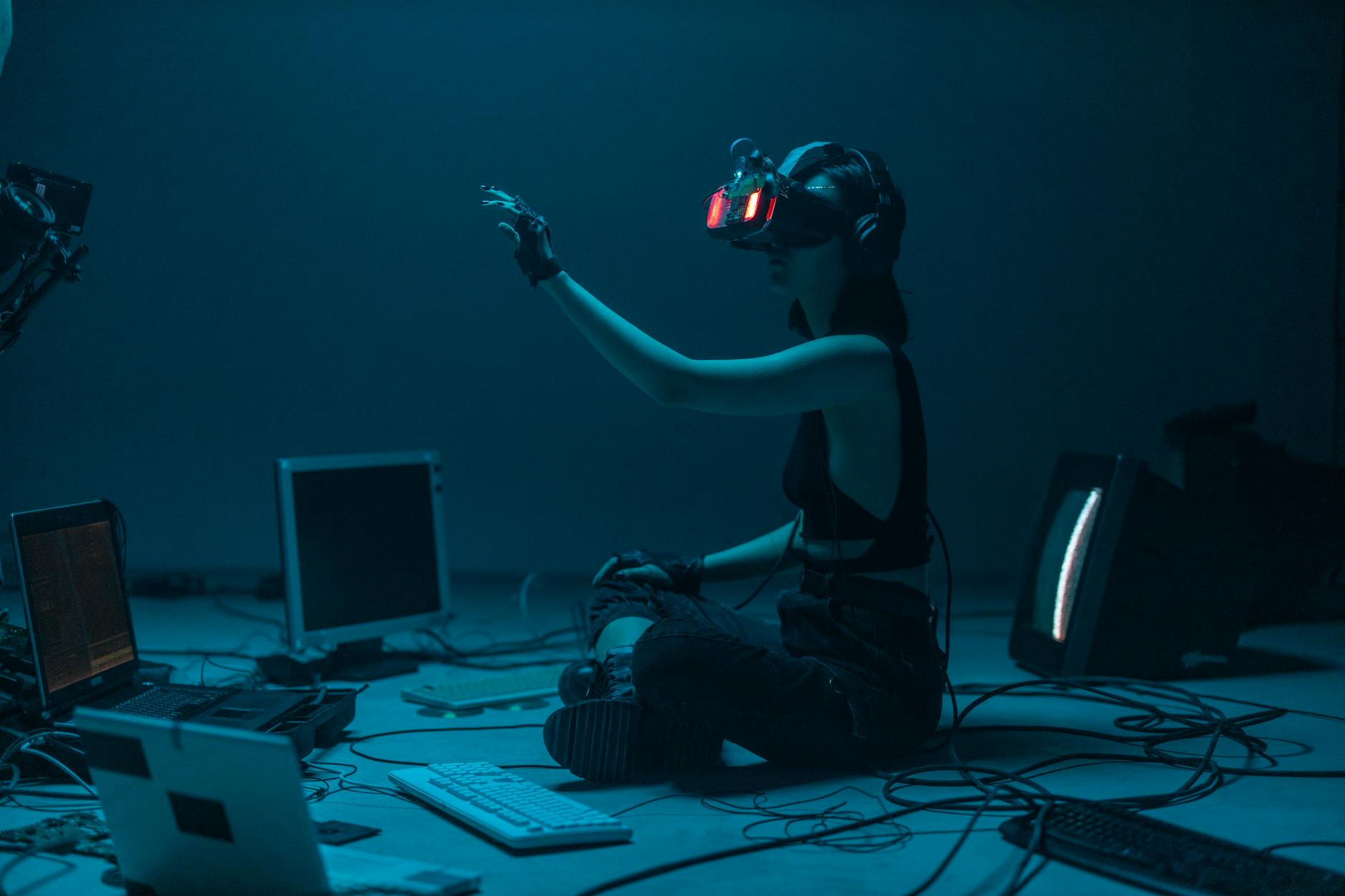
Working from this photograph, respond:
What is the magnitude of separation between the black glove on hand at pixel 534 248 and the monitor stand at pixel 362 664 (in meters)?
1.48

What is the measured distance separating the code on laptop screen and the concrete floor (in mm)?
305

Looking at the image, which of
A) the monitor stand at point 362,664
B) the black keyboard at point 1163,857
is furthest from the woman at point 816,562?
the monitor stand at point 362,664

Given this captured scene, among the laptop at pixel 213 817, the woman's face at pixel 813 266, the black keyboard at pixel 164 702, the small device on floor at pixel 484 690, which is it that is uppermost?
the woman's face at pixel 813 266

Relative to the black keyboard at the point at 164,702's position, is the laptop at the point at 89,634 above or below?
above

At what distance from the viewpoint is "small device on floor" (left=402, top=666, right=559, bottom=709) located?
2.75 m

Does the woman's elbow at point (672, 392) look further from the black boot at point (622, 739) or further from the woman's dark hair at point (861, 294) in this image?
the black boot at point (622, 739)

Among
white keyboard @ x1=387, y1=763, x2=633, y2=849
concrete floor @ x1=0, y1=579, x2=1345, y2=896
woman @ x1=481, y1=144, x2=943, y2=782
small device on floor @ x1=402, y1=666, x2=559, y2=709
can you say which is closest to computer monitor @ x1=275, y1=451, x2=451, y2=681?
concrete floor @ x1=0, y1=579, x2=1345, y2=896

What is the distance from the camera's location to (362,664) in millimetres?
3195

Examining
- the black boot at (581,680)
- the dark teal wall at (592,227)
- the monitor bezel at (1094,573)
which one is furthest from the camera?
the dark teal wall at (592,227)

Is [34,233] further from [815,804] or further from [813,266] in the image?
[815,804]

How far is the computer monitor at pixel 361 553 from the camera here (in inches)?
118

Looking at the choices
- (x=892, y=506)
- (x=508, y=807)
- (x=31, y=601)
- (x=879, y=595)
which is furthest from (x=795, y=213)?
(x=31, y=601)

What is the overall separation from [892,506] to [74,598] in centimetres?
165

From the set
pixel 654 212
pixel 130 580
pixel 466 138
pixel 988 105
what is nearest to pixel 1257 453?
pixel 988 105
